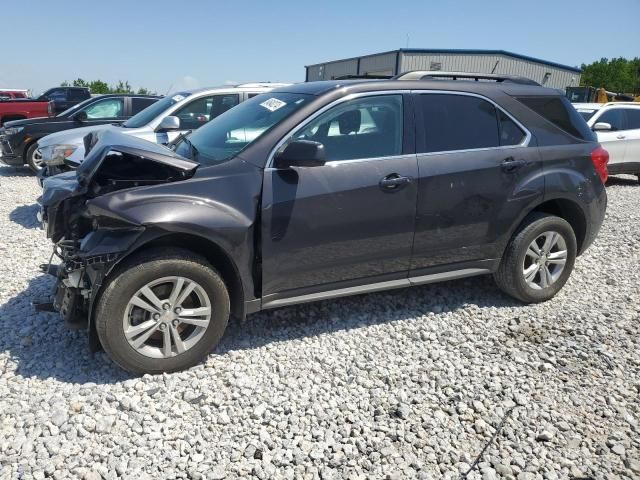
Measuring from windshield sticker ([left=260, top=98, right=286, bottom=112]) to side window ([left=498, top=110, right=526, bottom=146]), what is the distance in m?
1.79

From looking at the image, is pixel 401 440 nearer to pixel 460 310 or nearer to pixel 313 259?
pixel 313 259

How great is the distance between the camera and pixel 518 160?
393 centimetres

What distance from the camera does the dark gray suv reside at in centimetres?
298

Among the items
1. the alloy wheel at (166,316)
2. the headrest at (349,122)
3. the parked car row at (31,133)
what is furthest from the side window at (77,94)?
the alloy wheel at (166,316)

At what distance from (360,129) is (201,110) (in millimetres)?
4095

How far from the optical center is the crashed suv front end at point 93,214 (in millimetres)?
2875

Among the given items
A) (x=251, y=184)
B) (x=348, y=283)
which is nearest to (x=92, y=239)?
(x=251, y=184)

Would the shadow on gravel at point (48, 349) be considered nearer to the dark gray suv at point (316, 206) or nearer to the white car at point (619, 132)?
the dark gray suv at point (316, 206)

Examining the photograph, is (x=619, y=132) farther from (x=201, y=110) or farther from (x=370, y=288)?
(x=370, y=288)

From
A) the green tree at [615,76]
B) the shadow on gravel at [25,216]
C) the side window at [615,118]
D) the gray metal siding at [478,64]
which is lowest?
the shadow on gravel at [25,216]

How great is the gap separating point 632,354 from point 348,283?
2164 mm

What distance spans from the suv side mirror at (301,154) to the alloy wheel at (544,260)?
2169 mm

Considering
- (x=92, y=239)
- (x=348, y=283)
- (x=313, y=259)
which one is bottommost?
(x=348, y=283)

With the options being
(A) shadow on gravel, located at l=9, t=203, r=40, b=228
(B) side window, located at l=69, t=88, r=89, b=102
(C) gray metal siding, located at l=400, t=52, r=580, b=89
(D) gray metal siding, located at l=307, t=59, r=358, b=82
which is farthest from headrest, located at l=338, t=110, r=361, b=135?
(D) gray metal siding, located at l=307, t=59, r=358, b=82
